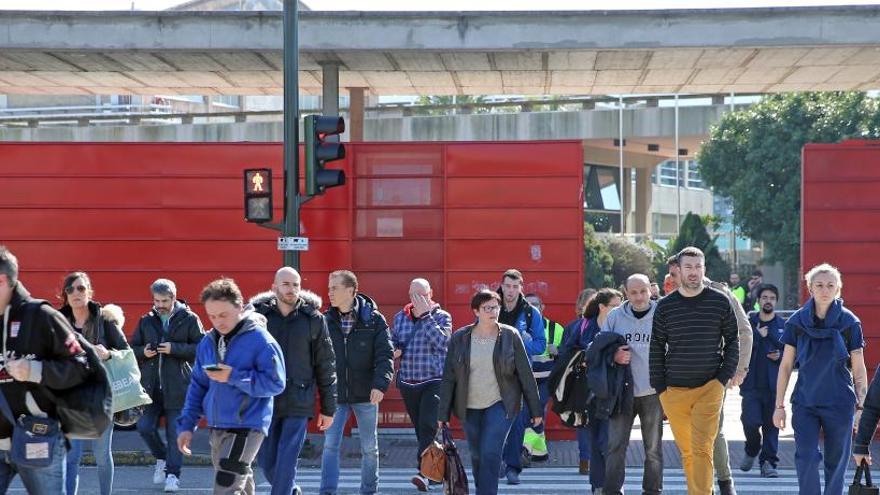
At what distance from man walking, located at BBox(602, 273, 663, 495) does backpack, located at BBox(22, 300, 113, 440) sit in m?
4.40

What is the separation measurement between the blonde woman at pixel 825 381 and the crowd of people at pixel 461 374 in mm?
12

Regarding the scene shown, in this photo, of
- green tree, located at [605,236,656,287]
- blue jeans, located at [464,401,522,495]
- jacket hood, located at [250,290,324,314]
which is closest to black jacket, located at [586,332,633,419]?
blue jeans, located at [464,401,522,495]

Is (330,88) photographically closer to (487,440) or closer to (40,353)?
(487,440)

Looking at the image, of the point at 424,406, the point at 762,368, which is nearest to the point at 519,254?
the point at 762,368

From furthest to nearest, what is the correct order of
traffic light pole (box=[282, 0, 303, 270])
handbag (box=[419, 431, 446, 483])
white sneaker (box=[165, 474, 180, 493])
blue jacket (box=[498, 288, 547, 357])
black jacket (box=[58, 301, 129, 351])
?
traffic light pole (box=[282, 0, 303, 270]) → blue jacket (box=[498, 288, 547, 357]) → white sneaker (box=[165, 474, 180, 493]) → black jacket (box=[58, 301, 129, 351]) → handbag (box=[419, 431, 446, 483])

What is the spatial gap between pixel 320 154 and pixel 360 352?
3395 millimetres

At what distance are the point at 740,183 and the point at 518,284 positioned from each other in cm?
3528

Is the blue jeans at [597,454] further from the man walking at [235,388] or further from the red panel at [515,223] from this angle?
the red panel at [515,223]

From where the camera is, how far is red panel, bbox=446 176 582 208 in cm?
1501

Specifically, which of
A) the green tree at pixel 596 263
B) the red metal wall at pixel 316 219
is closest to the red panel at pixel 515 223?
the red metal wall at pixel 316 219

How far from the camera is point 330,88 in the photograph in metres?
18.1

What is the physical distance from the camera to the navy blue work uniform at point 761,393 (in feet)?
41.6

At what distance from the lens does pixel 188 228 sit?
15383 millimetres

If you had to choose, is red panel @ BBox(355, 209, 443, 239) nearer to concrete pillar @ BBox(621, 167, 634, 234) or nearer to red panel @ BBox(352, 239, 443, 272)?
red panel @ BBox(352, 239, 443, 272)
